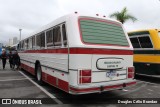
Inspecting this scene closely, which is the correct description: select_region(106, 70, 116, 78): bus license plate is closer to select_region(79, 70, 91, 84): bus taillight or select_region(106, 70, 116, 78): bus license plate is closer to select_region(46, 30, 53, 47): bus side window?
select_region(79, 70, 91, 84): bus taillight

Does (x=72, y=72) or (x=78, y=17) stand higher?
(x=78, y=17)

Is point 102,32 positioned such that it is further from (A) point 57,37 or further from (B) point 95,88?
(B) point 95,88

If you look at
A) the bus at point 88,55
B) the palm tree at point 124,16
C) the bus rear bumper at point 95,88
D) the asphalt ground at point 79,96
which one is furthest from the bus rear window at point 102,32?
the palm tree at point 124,16

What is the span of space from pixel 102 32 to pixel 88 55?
1193mm

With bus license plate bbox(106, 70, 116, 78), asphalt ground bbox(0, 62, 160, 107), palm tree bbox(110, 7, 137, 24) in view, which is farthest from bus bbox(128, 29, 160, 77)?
palm tree bbox(110, 7, 137, 24)

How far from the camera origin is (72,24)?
6.45m

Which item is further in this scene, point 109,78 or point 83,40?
point 109,78

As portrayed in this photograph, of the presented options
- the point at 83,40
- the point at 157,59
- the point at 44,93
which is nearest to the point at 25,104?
the point at 44,93

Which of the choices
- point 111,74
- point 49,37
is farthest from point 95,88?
point 49,37

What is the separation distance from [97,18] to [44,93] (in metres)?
3.54

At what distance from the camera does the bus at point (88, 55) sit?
6.11 m

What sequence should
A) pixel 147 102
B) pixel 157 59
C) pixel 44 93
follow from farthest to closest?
pixel 157 59, pixel 44 93, pixel 147 102

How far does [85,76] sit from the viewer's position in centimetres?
610

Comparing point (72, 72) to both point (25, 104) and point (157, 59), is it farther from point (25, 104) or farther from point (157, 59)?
point (157, 59)
